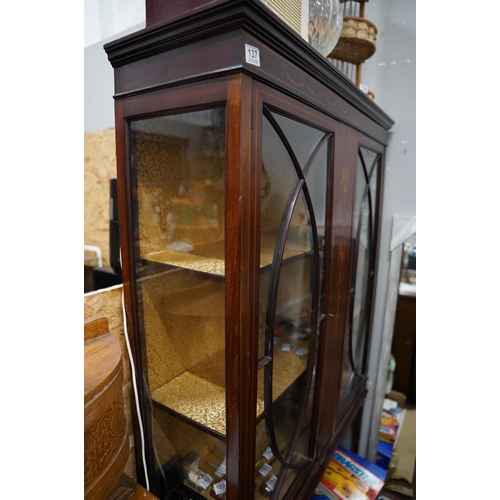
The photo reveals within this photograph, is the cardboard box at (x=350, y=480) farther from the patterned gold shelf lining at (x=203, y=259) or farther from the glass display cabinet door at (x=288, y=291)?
the patterned gold shelf lining at (x=203, y=259)

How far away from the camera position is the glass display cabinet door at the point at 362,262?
119 cm

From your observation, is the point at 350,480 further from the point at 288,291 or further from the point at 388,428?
the point at 288,291

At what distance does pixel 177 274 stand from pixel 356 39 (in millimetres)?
976

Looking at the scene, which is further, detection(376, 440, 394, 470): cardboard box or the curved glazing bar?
detection(376, 440, 394, 470): cardboard box

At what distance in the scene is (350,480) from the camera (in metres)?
1.22

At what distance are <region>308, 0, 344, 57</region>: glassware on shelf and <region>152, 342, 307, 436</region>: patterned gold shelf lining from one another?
0.83 meters

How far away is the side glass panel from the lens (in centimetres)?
76

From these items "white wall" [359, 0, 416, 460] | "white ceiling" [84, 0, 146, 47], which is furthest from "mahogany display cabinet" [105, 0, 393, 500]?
"white ceiling" [84, 0, 146, 47]

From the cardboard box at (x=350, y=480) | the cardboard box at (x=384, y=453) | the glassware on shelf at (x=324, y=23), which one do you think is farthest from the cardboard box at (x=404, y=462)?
the glassware on shelf at (x=324, y=23)

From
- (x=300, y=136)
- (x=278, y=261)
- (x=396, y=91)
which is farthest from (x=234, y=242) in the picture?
(x=396, y=91)

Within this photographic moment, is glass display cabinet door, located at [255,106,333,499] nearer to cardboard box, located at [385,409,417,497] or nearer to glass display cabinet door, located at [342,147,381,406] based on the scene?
glass display cabinet door, located at [342,147,381,406]

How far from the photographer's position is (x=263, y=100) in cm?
59
